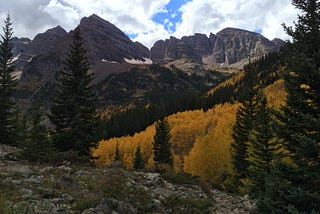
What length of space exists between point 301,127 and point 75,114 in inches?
882

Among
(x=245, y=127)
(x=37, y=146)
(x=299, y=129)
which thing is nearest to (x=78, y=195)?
(x=299, y=129)

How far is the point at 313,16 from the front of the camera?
15.6 m

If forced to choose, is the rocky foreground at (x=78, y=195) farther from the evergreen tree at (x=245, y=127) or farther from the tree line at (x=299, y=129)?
the evergreen tree at (x=245, y=127)

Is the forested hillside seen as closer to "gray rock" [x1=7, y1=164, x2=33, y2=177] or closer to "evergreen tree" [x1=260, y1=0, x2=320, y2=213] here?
"evergreen tree" [x1=260, y1=0, x2=320, y2=213]

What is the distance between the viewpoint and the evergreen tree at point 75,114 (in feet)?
104

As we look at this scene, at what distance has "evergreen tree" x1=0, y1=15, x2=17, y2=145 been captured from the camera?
3588cm

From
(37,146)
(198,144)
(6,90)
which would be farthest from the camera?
(198,144)

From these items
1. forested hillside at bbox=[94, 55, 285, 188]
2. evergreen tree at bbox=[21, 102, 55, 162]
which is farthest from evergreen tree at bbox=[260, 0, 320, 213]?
evergreen tree at bbox=[21, 102, 55, 162]

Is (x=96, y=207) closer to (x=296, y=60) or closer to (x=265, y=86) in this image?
(x=296, y=60)

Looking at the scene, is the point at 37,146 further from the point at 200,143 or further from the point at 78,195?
the point at 200,143

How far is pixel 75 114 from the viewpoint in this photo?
32.4 metres

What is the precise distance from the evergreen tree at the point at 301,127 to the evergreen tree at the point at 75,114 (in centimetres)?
2053

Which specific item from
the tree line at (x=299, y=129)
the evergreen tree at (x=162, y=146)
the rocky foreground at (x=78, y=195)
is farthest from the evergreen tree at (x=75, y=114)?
the evergreen tree at (x=162, y=146)

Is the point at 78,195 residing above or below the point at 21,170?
below
